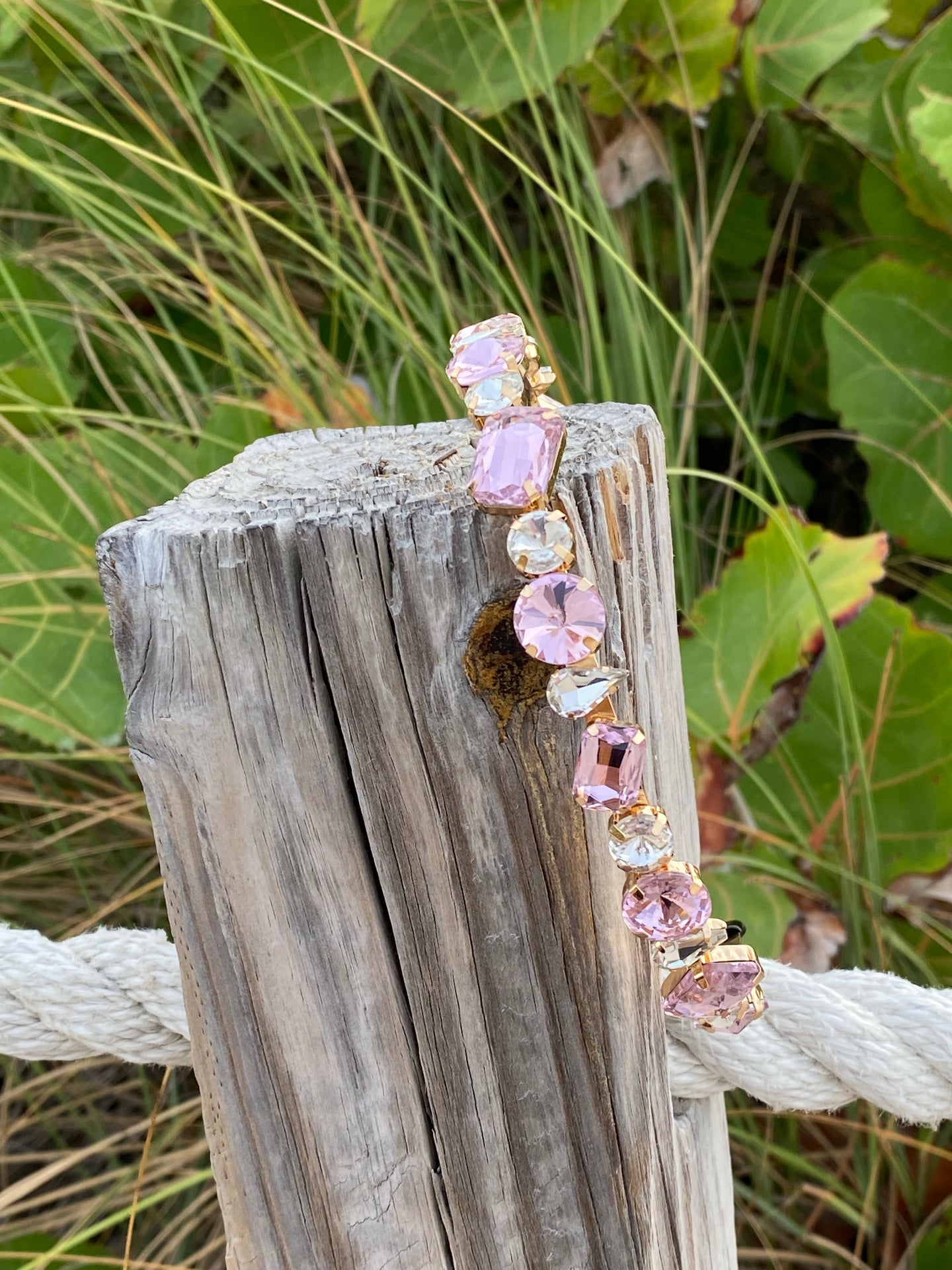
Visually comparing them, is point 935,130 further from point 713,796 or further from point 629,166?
point 713,796

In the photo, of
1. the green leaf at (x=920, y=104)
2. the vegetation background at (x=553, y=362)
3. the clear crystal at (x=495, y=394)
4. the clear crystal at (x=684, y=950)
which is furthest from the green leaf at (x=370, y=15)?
the clear crystal at (x=684, y=950)

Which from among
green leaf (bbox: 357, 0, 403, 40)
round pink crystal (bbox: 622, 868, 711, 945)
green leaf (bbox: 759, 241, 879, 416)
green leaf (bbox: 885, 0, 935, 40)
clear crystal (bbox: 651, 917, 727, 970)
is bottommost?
clear crystal (bbox: 651, 917, 727, 970)

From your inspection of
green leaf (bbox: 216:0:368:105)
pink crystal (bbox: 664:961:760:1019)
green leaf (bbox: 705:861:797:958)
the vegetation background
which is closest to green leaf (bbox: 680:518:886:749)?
the vegetation background

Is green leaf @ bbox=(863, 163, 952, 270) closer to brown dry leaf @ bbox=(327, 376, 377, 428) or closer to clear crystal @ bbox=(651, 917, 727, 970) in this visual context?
brown dry leaf @ bbox=(327, 376, 377, 428)

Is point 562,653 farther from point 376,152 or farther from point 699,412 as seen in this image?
point 699,412

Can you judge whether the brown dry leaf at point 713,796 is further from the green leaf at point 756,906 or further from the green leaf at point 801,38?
the green leaf at point 801,38

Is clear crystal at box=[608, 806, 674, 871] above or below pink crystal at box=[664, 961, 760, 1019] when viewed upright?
above
